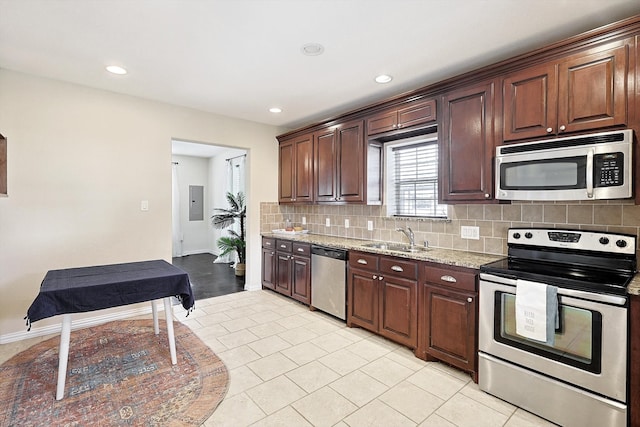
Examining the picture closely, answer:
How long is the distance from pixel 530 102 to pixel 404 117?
1144 mm

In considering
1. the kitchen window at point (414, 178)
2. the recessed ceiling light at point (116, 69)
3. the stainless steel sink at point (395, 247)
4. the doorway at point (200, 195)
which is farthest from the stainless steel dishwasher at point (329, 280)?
the doorway at point (200, 195)

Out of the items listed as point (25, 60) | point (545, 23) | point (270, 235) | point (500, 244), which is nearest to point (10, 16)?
point (25, 60)

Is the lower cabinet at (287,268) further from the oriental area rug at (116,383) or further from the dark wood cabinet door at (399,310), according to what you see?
the oriental area rug at (116,383)

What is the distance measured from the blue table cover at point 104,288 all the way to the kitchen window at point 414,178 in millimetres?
2488

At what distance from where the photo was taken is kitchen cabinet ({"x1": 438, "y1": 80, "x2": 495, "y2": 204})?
2.54 meters

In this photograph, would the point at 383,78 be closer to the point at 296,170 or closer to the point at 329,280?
the point at 296,170

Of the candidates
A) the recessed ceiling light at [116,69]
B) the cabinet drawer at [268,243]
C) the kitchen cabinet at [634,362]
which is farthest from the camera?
the cabinet drawer at [268,243]

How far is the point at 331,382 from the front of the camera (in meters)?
2.39

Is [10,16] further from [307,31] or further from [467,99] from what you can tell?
[467,99]

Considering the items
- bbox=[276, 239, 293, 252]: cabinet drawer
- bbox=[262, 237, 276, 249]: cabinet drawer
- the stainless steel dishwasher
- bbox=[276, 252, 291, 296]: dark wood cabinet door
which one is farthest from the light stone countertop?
bbox=[262, 237, 276, 249]: cabinet drawer

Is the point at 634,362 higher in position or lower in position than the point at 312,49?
lower

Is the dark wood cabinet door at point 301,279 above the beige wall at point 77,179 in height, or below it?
below

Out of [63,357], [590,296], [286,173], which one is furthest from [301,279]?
[590,296]

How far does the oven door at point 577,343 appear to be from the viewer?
1.70 meters
